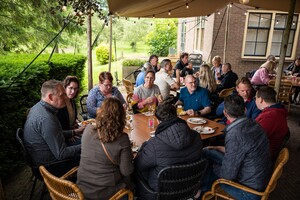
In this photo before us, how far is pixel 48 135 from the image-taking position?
2162 millimetres

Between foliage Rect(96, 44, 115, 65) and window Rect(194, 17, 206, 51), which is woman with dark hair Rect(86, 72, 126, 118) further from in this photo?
foliage Rect(96, 44, 115, 65)

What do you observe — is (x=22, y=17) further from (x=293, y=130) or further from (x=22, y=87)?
(x=293, y=130)

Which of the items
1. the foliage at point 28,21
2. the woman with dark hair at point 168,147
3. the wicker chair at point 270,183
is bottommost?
the wicker chair at point 270,183

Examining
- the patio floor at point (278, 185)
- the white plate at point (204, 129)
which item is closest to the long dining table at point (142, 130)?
the white plate at point (204, 129)

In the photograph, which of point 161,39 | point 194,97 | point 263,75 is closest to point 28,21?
point 194,97

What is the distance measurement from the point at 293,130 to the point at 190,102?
2.86 meters

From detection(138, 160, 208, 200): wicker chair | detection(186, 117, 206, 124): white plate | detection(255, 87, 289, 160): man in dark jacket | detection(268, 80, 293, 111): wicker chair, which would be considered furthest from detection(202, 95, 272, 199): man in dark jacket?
detection(268, 80, 293, 111): wicker chair

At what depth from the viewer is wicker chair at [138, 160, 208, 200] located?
178cm

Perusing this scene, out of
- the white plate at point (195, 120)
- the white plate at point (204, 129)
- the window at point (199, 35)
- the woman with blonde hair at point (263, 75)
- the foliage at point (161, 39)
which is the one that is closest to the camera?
the white plate at point (204, 129)

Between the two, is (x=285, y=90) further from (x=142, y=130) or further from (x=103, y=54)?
(x=103, y=54)

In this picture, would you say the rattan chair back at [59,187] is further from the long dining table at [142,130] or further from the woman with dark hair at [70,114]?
the woman with dark hair at [70,114]

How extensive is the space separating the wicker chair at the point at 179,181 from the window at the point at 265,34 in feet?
29.5

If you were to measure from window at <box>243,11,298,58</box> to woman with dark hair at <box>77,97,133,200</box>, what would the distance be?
927cm

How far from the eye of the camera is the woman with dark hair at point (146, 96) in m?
3.60
